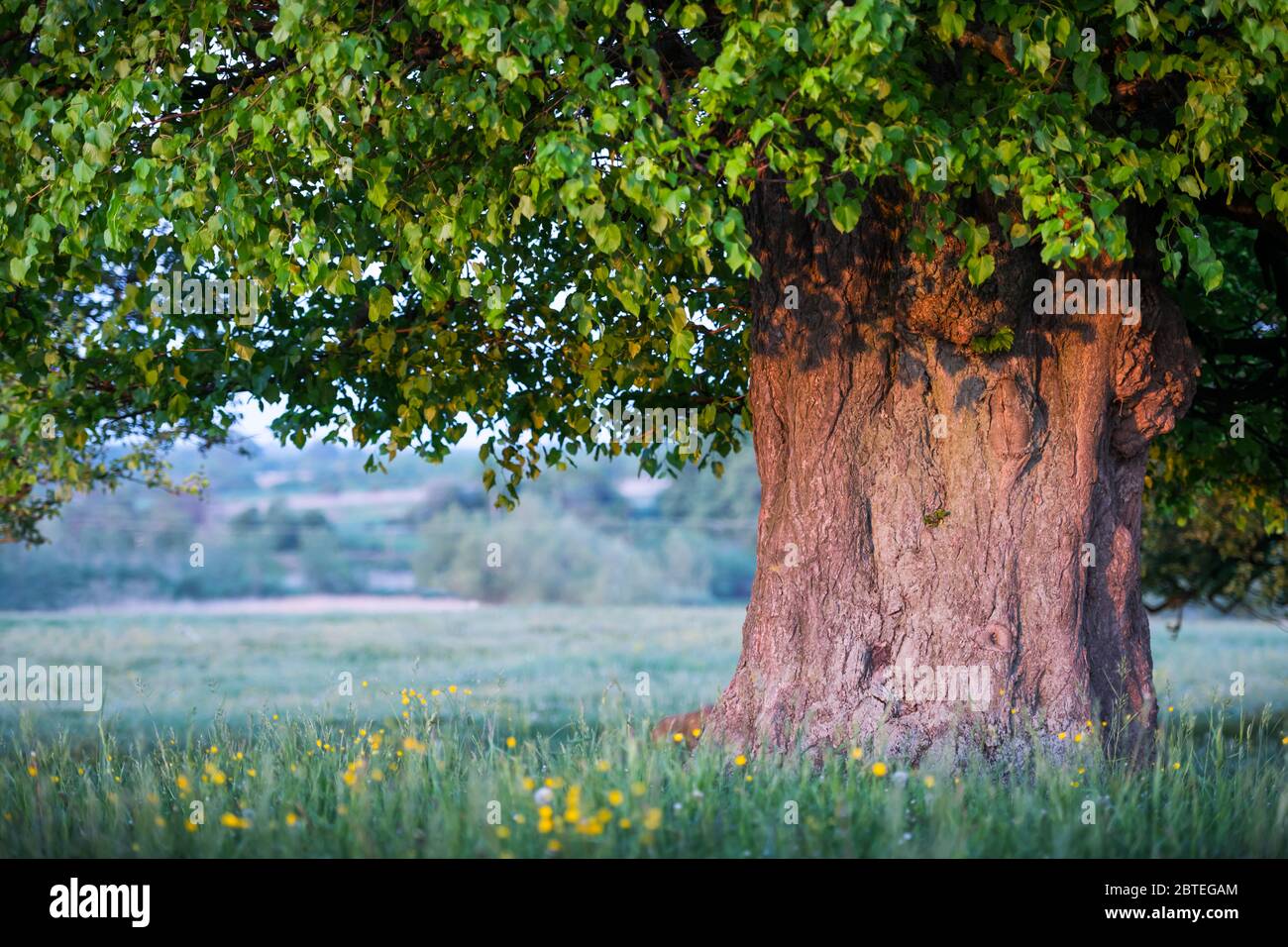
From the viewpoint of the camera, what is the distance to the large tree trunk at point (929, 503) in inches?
386

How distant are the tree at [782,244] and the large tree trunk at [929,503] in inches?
1.0

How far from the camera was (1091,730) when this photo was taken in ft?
31.1

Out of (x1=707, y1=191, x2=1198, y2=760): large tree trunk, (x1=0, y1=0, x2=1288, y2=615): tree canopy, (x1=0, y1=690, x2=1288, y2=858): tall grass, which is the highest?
(x1=0, y1=0, x2=1288, y2=615): tree canopy

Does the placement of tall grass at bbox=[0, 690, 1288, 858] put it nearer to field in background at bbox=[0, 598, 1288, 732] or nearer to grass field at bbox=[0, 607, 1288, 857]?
grass field at bbox=[0, 607, 1288, 857]

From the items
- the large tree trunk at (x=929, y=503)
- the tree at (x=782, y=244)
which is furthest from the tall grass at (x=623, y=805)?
the tree at (x=782, y=244)

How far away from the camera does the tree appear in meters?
7.86

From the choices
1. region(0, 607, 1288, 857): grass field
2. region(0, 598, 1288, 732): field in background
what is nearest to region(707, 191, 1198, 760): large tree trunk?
region(0, 607, 1288, 857): grass field

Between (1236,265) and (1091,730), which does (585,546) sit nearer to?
(1236,265)

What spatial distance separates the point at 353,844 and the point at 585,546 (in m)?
47.3

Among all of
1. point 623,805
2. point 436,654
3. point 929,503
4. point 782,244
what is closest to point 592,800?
point 623,805

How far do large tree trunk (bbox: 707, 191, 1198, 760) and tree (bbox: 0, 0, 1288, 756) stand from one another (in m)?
0.02

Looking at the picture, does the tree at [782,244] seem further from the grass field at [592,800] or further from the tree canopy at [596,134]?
the grass field at [592,800]

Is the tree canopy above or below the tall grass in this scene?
above
